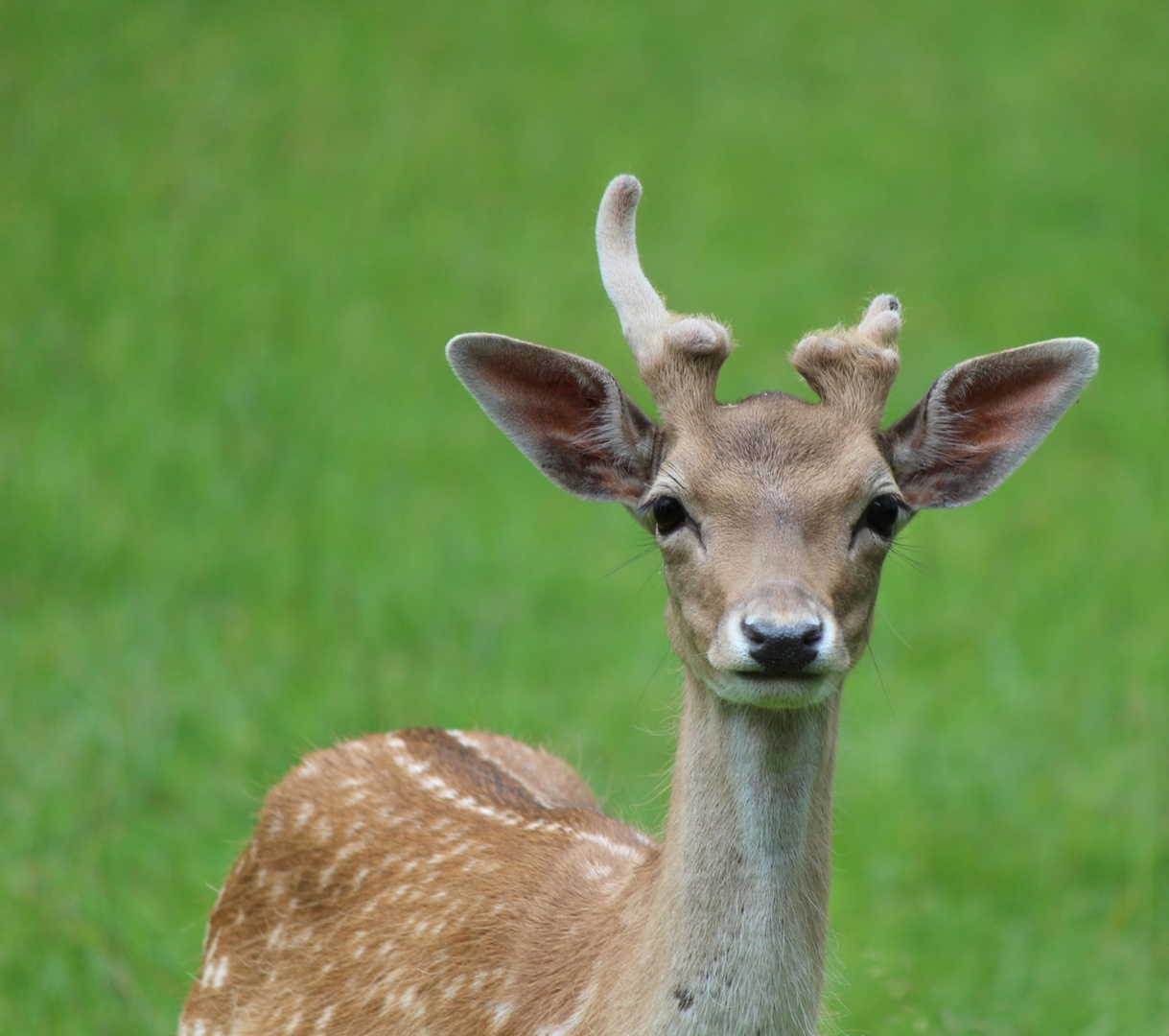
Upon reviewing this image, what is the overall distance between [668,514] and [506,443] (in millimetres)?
7305

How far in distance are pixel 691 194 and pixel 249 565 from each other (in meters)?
6.60

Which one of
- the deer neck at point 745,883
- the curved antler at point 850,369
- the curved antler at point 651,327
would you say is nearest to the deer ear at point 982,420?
the curved antler at point 850,369

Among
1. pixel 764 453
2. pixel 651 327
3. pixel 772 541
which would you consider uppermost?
pixel 651 327

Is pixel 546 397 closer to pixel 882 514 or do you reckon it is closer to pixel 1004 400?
pixel 882 514

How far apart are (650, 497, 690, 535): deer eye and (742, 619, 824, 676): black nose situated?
→ 1.44ft

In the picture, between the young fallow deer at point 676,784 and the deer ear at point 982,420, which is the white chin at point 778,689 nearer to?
the young fallow deer at point 676,784

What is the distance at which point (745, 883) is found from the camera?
10.9 ft

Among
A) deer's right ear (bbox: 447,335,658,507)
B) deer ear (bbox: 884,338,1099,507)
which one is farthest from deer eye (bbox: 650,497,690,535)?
deer ear (bbox: 884,338,1099,507)

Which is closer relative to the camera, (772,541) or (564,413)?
(772,541)

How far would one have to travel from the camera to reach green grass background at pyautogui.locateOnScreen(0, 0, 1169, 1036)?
6.19 metres

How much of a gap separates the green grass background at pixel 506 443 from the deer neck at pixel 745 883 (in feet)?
2.21

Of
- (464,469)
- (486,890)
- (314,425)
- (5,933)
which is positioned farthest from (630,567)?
(486,890)

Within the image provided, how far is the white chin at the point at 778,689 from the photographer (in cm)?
317

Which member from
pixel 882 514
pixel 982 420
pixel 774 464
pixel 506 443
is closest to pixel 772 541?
pixel 774 464
